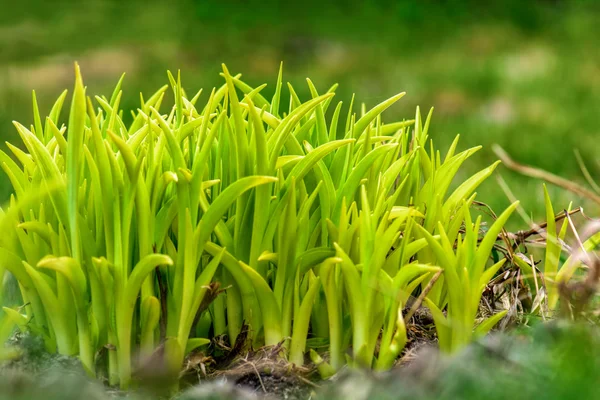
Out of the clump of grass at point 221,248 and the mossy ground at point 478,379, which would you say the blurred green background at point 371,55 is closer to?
the clump of grass at point 221,248

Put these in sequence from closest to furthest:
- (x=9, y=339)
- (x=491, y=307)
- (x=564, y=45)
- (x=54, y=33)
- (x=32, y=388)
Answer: (x=32, y=388)
(x=9, y=339)
(x=491, y=307)
(x=564, y=45)
(x=54, y=33)

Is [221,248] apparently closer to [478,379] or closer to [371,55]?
[478,379]

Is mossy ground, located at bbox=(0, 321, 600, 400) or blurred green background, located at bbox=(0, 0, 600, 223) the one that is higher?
mossy ground, located at bbox=(0, 321, 600, 400)

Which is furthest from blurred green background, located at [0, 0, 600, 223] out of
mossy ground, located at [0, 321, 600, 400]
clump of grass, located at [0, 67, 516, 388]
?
mossy ground, located at [0, 321, 600, 400]

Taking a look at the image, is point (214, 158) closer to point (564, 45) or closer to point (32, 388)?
point (32, 388)

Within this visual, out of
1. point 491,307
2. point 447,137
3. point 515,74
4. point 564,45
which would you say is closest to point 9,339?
point 491,307

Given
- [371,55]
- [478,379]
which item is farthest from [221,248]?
[371,55]

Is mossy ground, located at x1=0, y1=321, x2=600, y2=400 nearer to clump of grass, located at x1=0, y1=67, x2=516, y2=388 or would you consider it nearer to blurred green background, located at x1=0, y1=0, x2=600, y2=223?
clump of grass, located at x1=0, y1=67, x2=516, y2=388
